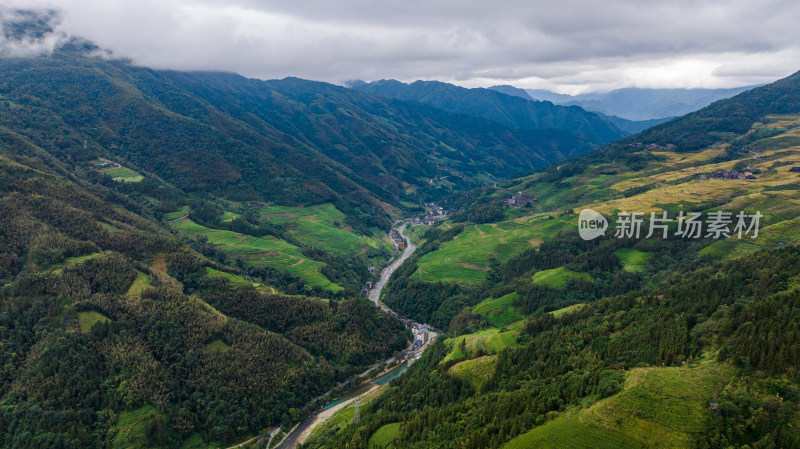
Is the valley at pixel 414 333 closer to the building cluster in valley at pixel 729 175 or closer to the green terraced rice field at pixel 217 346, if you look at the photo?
the green terraced rice field at pixel 217 346

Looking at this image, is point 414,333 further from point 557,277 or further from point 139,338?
point 139,338

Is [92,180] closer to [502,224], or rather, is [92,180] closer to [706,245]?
[502,224]

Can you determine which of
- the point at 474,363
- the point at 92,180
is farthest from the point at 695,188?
the point at 92,180

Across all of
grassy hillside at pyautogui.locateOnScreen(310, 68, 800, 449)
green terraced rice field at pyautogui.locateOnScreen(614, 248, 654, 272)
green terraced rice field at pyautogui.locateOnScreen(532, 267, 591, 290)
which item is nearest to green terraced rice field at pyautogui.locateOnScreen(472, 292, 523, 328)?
grassy hillside at pyautogui.locateOnScreen(310, 68, 800, 449)

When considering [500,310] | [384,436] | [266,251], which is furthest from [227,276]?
[500,310]

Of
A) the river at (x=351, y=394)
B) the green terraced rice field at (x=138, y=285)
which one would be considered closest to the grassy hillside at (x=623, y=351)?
the river at (x=351, y=394)
